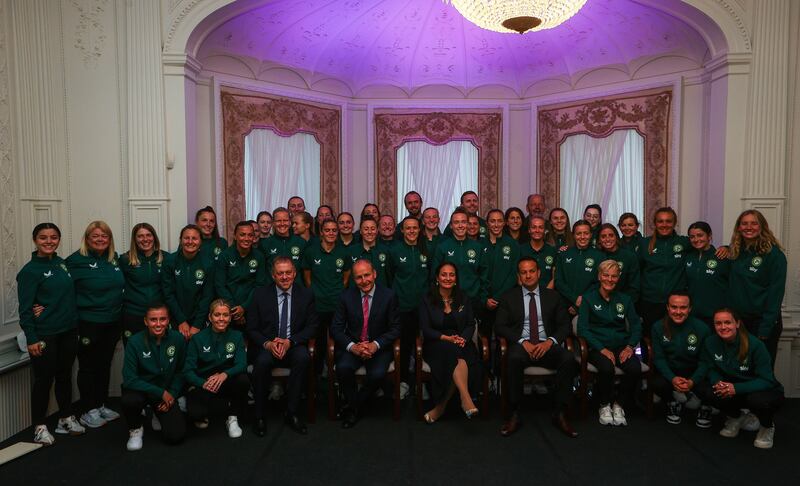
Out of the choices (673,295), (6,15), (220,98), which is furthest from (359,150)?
(673,295)

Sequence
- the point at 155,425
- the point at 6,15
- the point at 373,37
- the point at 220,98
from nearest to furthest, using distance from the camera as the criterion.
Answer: the point at 155,425 < the point at 6,15 < the point at 220,98 < the point at 373,37

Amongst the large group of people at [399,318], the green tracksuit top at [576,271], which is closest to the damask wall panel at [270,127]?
the large group of people at [399,318]

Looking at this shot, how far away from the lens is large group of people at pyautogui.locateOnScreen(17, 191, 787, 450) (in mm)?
4059

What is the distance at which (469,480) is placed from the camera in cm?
347

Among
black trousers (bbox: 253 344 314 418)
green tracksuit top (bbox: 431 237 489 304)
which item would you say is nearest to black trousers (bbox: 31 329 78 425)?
black trousers (bbox: 253 344 314 418)

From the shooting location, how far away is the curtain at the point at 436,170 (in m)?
→ 7.77

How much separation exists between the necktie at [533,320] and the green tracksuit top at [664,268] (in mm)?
1042

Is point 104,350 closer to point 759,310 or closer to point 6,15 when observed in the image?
point 6,15

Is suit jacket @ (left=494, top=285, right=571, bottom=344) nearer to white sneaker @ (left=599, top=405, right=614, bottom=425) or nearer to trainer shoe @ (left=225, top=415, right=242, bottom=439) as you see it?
white sneaker @ (left=599, top=405, right=614, bottom=425)

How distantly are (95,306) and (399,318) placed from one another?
2256 mm

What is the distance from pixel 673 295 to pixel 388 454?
7.70 feet

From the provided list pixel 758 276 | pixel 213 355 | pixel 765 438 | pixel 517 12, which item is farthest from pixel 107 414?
pixel 758 276

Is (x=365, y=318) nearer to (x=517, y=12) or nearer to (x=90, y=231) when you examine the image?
(x=90, y=231)

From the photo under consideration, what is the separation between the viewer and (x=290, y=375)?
4324 mm
